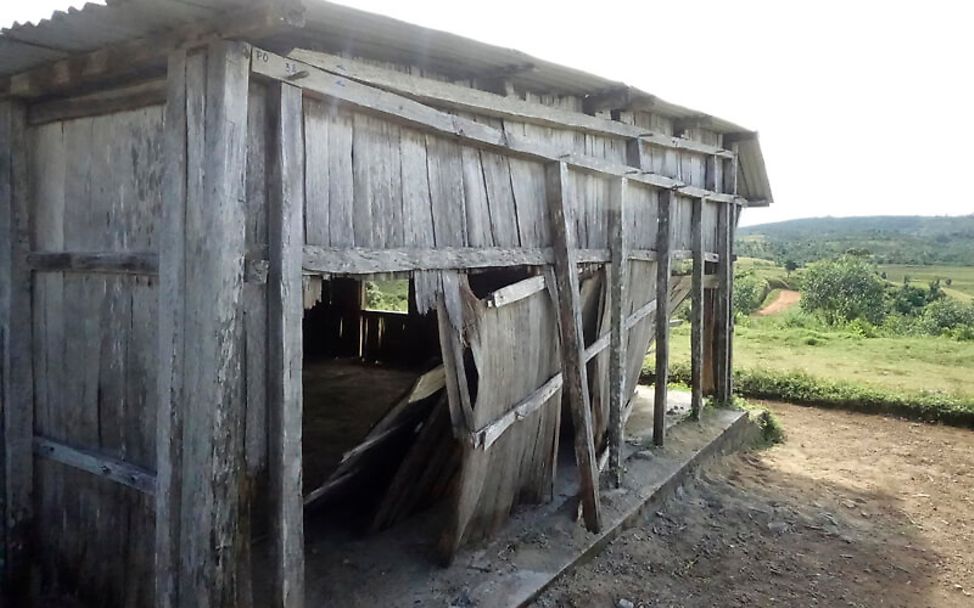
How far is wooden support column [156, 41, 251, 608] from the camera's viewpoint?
2.87m

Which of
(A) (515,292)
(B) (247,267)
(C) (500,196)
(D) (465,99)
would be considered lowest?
(A) (515,292)

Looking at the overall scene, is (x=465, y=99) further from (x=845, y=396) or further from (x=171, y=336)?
(x=845, y=396)

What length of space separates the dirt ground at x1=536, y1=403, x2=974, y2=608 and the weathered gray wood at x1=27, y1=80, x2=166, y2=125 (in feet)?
13.2

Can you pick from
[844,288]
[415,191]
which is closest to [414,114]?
[415,191]

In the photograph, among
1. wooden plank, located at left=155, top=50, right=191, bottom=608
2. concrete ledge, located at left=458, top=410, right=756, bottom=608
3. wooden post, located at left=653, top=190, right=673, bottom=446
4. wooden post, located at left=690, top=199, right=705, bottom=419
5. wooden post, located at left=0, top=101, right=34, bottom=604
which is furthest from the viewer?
wooden post, located at left=690, top=199, right=705, bottom=419

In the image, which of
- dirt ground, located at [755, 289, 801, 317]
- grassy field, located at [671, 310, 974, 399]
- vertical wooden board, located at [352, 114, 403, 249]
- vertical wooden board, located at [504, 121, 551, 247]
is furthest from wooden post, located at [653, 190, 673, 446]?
dirt ground, located at [755, 289, 801, 317]

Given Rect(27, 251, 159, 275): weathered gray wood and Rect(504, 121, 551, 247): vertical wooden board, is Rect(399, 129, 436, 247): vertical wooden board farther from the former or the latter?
Rect(27, 251, 159, 275): weathered gray wood

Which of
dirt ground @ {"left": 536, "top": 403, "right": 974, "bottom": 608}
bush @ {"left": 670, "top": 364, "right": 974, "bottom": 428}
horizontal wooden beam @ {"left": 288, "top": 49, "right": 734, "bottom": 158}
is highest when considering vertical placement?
horizontal wooden beam @ {"left": 288, "top": 49, "right": 734, "bottom": 158}

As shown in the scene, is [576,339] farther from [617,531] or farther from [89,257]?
[89,257]

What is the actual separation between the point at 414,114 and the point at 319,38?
668 mm

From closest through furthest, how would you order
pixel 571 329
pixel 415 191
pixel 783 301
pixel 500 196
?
pixel 415 191 → pixel 500 196 → pixel 571 329 → pixel 783 301

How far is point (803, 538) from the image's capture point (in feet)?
22.1

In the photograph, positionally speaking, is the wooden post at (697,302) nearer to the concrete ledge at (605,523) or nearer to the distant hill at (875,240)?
the concrete ledge at (605,523)

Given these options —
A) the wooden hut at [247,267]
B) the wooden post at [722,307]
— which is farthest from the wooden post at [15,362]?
the wooden post at [722,307]
